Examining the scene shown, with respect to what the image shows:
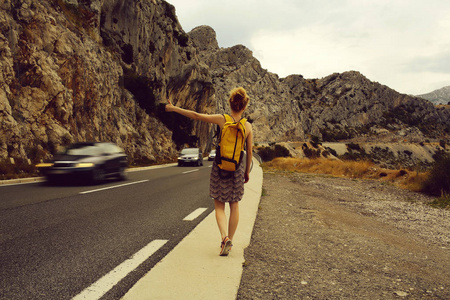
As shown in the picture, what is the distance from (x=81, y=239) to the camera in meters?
4.30

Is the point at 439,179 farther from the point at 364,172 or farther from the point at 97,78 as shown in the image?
the point at 97,78

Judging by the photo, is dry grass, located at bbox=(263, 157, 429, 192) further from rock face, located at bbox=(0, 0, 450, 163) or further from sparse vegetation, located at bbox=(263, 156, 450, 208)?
rock face, located at bbox=(0, 0, 450, 163)

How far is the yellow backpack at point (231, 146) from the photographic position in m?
3.36

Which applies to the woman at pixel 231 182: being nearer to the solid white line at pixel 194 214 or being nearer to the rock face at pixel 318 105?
the solid white line at pixel 194 214

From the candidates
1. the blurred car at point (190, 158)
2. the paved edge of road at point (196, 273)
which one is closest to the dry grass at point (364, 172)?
the blurred car at point (190, 158)

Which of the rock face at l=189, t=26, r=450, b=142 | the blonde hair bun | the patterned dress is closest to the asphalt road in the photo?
the patterned dress

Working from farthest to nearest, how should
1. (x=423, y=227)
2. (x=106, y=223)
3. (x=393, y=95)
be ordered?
(x=393, y=95) < (x=423, y=227) < (x=106, y=223)

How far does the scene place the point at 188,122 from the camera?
47156mm

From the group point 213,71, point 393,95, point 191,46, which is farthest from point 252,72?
point 393,95

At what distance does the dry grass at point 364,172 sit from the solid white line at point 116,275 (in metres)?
12.8

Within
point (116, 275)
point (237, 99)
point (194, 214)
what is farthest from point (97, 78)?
point (116, 275)

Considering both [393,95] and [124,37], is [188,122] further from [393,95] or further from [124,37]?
[393,95]

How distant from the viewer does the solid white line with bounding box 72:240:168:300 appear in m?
2.62

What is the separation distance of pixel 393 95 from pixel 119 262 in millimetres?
186271
